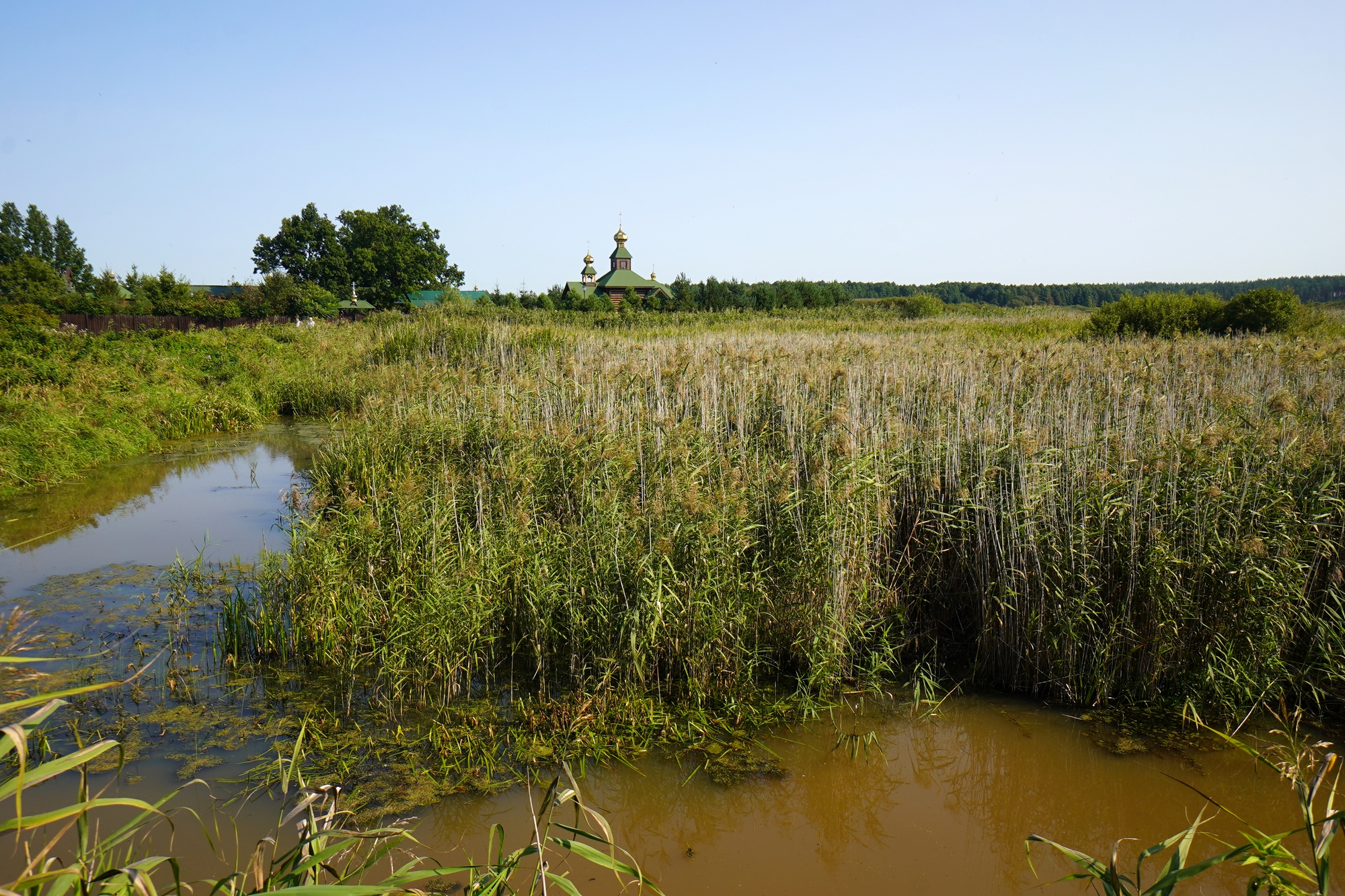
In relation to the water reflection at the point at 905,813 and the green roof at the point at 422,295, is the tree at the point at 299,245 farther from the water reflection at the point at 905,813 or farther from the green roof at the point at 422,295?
the water reflection at the point at 905,813

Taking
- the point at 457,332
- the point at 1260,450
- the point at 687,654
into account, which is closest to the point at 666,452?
the point at 687,654

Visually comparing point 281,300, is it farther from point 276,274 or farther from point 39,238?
point 39,238

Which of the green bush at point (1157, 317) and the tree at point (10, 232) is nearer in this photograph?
the green bush at point (1157, 317)

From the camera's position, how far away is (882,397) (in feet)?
23.6

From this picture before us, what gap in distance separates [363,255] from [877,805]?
61233 mm

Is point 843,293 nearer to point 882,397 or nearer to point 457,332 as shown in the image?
point 457,332

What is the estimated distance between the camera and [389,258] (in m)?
59.1

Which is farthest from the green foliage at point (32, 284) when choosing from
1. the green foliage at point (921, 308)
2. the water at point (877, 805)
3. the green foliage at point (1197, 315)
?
the green foliage at point (1197, 315)

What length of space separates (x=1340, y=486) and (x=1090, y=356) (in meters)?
7.73

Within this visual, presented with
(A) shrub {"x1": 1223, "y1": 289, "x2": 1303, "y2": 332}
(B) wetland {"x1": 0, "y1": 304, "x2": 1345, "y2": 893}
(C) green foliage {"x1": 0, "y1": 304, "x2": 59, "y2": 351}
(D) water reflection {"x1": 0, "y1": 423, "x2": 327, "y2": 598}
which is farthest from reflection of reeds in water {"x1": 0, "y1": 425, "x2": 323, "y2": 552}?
(A) shrub {"x1": 1223, "y1": 289, "x2": 1303, "y2": 332}

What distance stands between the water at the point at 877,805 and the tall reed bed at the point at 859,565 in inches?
16.9

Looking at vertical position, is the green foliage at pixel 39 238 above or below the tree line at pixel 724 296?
above

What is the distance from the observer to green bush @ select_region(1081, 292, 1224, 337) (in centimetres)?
1756

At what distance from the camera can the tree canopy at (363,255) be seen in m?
58.4
